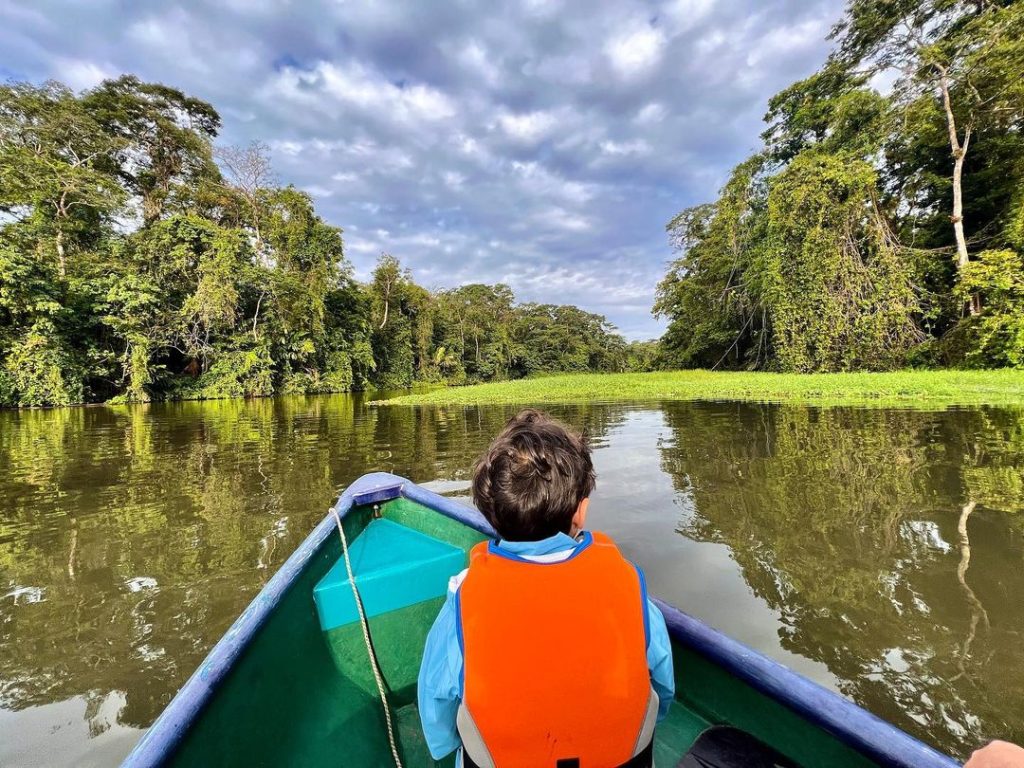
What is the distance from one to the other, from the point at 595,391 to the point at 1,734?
49.9 feet

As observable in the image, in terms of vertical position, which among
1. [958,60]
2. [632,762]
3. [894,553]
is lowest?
[894,553]

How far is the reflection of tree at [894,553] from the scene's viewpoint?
7.04ft

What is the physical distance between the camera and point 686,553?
12.0 feet

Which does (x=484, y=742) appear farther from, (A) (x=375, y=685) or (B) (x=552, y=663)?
(A) (x=375, y=685)

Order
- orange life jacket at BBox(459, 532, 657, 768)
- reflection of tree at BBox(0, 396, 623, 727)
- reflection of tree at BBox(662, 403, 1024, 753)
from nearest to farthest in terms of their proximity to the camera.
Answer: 1. orange life jacket at BBox(459, 532, 657, 768)
2. reflection of tree at BBox(662, 403, 1024, 753)
3. reflection of tree at BBox(0, 396, 623, 727)

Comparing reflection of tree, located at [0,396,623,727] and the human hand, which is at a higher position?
the human hand

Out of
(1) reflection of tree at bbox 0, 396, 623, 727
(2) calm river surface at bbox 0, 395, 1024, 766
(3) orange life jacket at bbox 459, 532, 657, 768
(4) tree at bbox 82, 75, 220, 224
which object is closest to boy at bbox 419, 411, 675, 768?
(3) orange life jacket at bbox 459, 532, 657, 768

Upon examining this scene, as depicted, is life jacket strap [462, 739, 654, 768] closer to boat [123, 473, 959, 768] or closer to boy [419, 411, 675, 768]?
boy [419, 411, 675, 768]

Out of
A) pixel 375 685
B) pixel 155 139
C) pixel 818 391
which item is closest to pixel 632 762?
pixel 375 685

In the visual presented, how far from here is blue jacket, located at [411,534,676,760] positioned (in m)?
1.03

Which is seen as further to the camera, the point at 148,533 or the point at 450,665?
the point at 148,533

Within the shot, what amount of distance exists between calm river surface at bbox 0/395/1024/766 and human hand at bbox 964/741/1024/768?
1.53 m

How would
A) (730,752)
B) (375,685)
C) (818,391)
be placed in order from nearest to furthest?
(730,752) < (375,685) < (818,391)

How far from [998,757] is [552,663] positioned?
2.43ft
